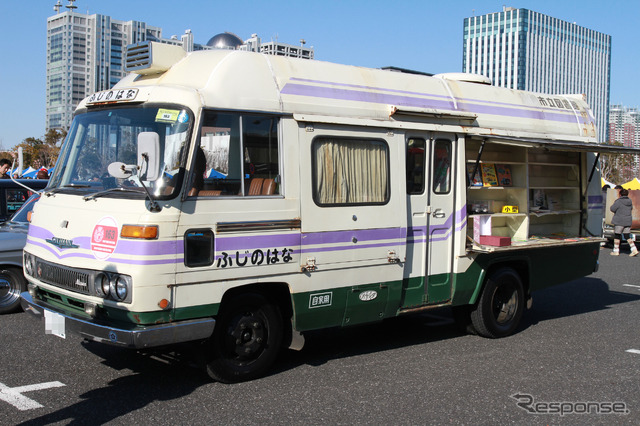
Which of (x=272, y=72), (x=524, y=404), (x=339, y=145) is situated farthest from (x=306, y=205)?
(x=524, y=404)

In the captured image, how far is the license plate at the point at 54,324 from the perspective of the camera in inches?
219

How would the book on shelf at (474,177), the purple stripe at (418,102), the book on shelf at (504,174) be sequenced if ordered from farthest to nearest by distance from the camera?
the book on shelf at (504,174)
the book on shelf at (474,177)
the purple stripe at (418,102)

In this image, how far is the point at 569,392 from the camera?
598 centimetres

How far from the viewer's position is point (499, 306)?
327 inches

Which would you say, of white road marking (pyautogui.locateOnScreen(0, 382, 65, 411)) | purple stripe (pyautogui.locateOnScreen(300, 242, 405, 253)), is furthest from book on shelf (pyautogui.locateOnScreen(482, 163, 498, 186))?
white road marking (pyautogui.locateOnScreen(0, 382, 65, 411))

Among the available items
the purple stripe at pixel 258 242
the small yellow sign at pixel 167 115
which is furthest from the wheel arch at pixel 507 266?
the small yellow sign at pixel 167 115

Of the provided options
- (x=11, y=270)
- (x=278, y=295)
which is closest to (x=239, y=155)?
(x=278, y=295)

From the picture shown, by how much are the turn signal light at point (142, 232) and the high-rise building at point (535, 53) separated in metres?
136

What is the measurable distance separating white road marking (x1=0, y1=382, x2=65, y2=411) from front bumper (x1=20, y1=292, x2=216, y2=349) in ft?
1.70

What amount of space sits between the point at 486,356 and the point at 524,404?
1.56 metres

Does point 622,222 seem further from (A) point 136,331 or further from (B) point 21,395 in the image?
(B) point 21,395

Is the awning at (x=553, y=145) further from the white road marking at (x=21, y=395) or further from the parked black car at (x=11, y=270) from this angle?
the parked black car at (x=11, y=270)

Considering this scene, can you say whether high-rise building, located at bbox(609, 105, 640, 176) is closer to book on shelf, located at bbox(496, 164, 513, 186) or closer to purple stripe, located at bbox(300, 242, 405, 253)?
book on shelf, located at bbox(496, 164, 513, 186)

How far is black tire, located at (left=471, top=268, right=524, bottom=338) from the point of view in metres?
7.96
